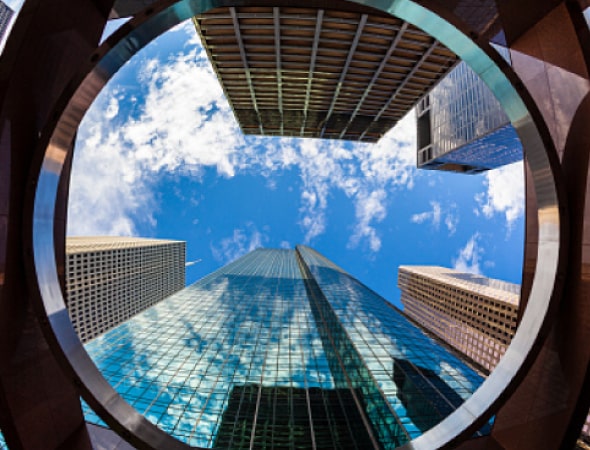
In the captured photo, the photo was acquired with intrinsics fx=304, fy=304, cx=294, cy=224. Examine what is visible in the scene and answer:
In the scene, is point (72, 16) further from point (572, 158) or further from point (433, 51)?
point (433, 51)

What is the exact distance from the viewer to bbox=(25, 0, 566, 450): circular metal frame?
8.13m

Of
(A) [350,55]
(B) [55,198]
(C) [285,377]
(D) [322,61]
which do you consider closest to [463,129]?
(A) [350,55]

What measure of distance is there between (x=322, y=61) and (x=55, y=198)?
22.7m

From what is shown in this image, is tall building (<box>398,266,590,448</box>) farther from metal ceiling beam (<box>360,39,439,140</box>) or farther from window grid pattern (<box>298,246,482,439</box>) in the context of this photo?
metal ceiling beam (<box>360,39,439,140</box>)

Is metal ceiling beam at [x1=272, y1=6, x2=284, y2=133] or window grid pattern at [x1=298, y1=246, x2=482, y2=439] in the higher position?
metal ceiling beam at [x1=272, y1=6, x2=284, y2=133]

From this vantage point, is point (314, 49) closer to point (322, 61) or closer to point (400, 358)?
point (322, 61)

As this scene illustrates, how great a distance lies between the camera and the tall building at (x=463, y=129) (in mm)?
68038

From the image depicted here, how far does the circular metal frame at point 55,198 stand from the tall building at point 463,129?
214ft

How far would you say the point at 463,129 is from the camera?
2928 inches

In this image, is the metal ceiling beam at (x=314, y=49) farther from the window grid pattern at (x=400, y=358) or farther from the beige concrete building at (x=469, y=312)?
the beige concrete building at (x=469, y=312)

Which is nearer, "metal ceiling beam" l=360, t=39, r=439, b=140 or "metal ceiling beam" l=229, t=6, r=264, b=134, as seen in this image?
"metal ceiling beam" l=229, t=6, r=264, b=134

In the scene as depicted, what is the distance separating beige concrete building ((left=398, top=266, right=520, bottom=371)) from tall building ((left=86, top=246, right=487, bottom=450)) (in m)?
56.2

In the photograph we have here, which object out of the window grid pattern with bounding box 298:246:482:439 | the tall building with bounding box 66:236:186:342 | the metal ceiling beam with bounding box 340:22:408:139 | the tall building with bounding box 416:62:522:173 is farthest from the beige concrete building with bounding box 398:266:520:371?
the tall building with bounding box 66:236:186:342

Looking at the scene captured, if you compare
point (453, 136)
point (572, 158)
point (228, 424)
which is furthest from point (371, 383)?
point (453, 136)
